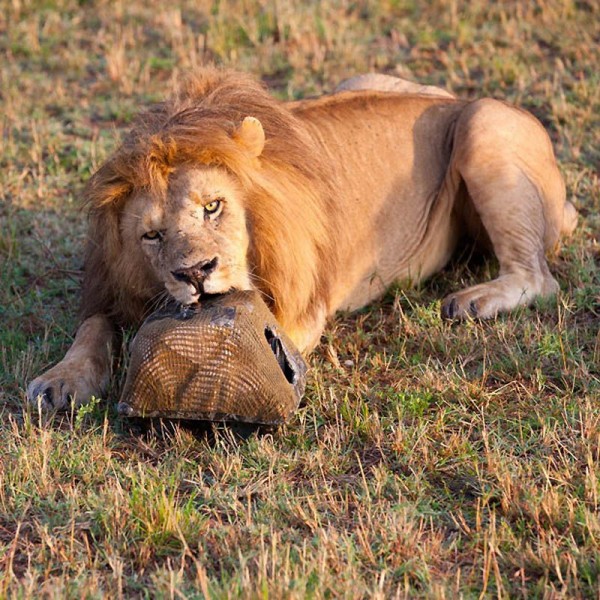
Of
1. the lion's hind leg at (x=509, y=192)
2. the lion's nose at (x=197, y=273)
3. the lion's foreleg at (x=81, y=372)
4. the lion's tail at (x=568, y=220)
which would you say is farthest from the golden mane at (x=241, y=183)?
the lion's tail at (x=568, y=220)

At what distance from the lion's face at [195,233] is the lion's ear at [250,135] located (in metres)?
0.18

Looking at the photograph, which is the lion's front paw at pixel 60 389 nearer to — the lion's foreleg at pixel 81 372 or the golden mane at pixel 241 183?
the lion's foreleg at pixel 81 372

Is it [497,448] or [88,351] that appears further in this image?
[88,351]

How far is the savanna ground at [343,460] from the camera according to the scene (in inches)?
145

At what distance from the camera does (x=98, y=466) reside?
4.40 meters

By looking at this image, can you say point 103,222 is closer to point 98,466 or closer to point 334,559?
point 98,466

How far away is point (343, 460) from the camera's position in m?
4.44

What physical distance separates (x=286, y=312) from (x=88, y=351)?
2.84 ft

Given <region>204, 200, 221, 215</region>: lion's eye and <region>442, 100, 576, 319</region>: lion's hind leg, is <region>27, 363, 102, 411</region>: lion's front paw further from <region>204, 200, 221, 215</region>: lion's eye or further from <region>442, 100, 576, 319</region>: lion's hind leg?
<region>442, 100, 576, 319</region>: lion's hind leg

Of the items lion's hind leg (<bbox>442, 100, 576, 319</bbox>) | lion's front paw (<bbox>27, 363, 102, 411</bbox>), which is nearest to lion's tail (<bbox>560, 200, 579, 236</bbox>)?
lion's hind leg (<bbox>442, 100, 576, 319</bbox>)

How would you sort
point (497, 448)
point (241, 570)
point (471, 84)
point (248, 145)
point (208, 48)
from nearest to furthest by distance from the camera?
1. point (241, 570)
2. point (497, 448)
3. point (248, 145)
4. point (471, 84)
5. point (208, 48)

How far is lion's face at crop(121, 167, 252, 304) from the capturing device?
14.8ft

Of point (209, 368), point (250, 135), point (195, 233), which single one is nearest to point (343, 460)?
point (209, 368)

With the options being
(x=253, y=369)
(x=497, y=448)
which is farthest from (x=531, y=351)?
(x=253, y=369)
